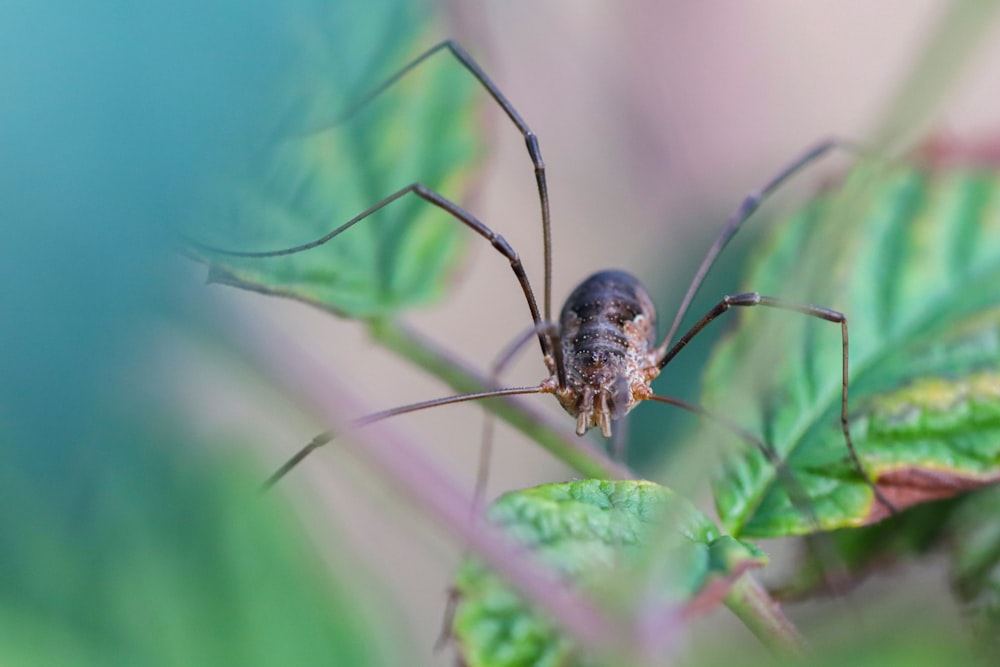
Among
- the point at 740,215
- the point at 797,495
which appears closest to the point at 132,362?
the point at 797,495

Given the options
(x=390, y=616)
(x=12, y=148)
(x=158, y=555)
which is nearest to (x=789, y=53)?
(x=390, y=616)

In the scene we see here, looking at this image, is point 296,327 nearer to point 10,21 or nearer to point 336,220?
point 336,220

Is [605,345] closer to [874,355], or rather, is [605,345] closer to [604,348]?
[604,348]

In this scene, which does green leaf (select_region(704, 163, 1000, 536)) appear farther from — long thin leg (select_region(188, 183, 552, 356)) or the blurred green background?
long thin leg (select_region(188, 183, 552, 356))

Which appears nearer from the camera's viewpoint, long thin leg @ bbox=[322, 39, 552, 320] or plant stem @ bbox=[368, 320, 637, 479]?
plant stem @ bbox=[368, 320, 637, 479]

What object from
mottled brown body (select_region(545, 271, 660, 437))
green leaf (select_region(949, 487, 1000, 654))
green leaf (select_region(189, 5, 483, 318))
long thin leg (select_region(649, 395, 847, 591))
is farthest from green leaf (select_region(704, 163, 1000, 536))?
green leaf (select_region(189, 5, 483, 318))
